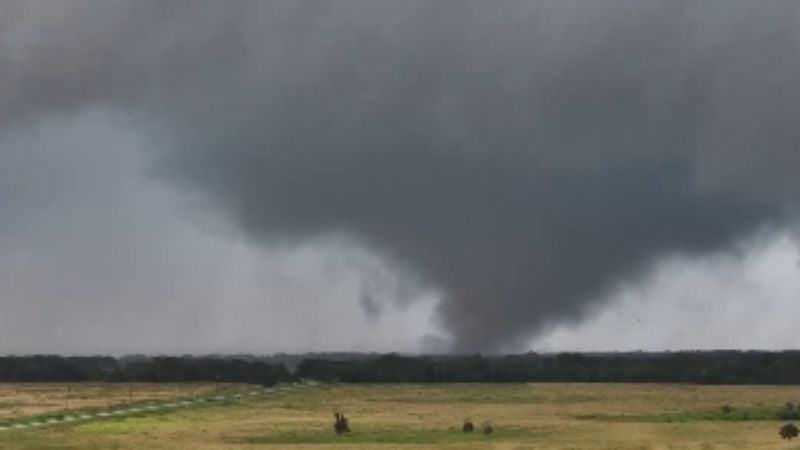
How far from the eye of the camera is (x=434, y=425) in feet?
369

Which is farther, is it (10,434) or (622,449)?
(10,434)

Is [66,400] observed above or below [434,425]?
above

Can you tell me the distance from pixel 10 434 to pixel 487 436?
4024 cm

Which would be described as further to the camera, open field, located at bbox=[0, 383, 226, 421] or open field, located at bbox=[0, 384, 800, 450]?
open field, located at bbox=[0, 383, 226, 421]

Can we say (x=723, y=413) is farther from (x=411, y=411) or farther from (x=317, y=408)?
(x=317, y=408)

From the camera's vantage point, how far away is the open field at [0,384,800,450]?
299 feet

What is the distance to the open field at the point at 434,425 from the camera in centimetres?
9112

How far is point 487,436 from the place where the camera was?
324ft

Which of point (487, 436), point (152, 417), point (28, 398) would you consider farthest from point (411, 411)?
point (28, 398)

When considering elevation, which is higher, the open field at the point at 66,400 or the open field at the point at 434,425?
the open field at the point at 66,400

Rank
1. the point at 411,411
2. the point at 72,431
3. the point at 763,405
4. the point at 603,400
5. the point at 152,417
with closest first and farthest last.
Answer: the point at 72,431
the point at 152,417
the point at 411,411
the point at 763,405
the point at 603,400

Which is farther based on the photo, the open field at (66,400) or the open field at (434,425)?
the open field at (66,400)

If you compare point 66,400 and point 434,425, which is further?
point 66,400

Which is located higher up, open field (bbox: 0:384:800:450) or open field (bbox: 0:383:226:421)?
open field (bbox: 0:383:226:421)
